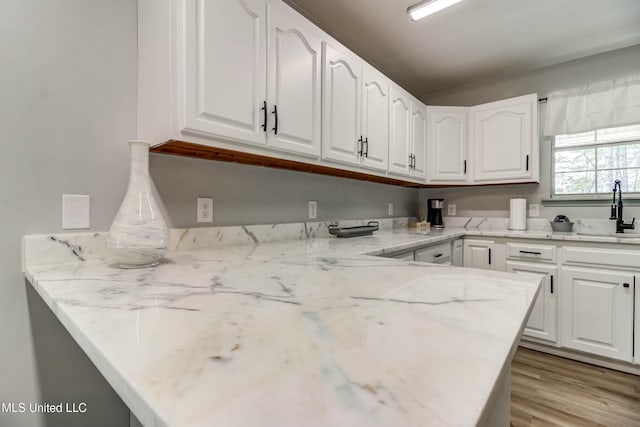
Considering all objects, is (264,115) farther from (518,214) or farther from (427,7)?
(518,214)

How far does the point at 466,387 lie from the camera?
322 mm

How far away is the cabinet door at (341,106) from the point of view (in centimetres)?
172

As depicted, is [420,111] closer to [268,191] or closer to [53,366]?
[268,191]

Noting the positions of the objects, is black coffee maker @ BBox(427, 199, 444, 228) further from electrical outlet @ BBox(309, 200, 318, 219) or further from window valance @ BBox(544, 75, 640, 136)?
electrical outlet @ BBox(309, 200, 318, 219)

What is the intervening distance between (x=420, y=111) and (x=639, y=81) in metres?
1.58

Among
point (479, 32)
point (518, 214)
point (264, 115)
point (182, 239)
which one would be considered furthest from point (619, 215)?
point (182, 239)

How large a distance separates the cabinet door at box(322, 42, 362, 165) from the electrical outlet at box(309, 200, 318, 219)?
15.7 inches

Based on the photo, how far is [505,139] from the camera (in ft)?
8.94

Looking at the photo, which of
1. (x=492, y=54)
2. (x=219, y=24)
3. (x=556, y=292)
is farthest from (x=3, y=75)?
(x=556, y=292)

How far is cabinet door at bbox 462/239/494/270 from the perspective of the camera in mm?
2504

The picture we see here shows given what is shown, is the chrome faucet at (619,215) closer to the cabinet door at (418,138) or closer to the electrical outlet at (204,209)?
the cabinet door at (418,138)

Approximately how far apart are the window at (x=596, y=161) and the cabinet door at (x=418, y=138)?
44.8 inches

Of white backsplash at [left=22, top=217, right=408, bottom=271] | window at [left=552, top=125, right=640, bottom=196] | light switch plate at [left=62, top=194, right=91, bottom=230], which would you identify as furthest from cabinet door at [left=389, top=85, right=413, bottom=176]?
light switch plate at [left=62, top=194, right=91, bottom=230]

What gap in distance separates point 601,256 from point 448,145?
144cm
